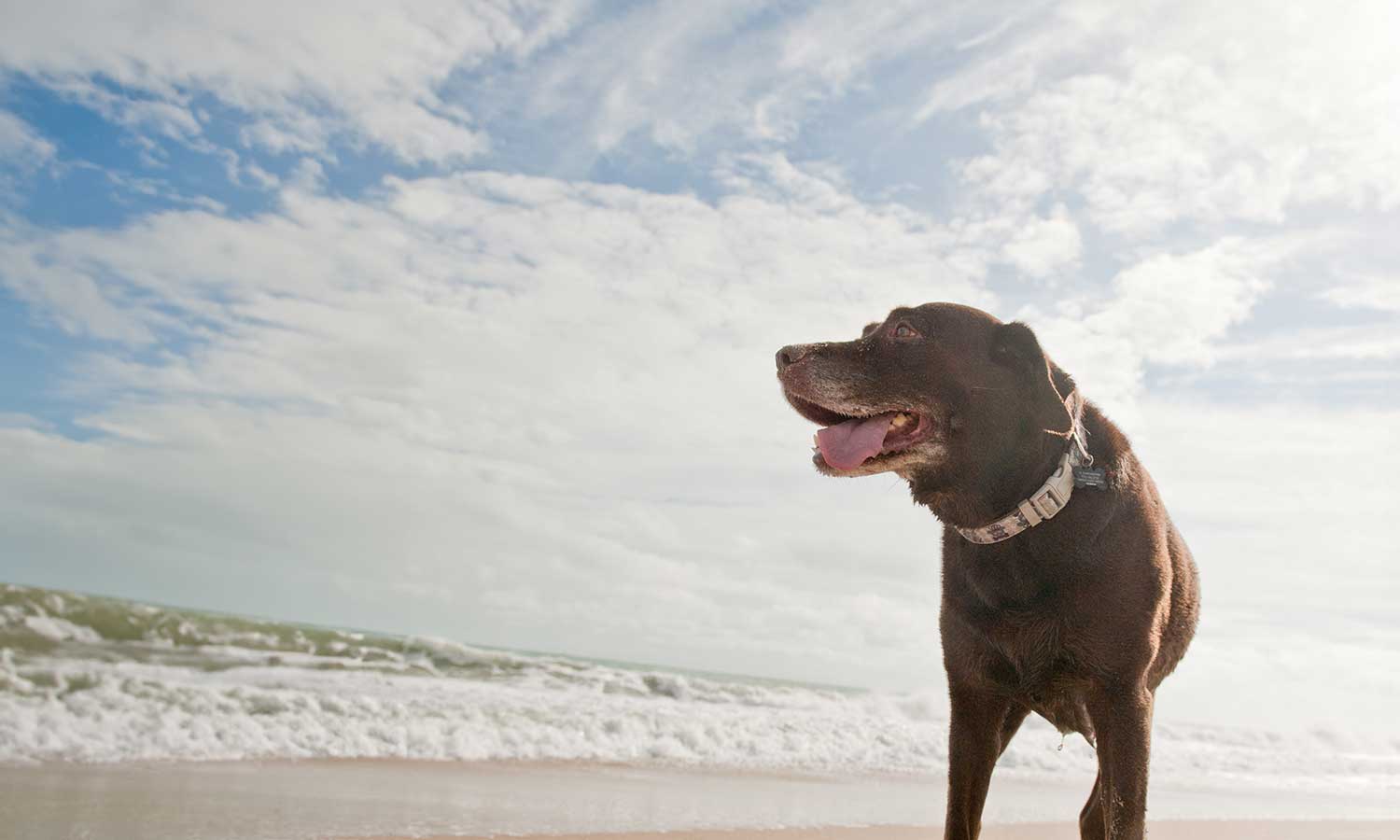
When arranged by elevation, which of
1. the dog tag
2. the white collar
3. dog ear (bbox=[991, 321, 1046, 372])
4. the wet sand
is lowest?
the wet sand

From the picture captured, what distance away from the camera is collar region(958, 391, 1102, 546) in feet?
10.2

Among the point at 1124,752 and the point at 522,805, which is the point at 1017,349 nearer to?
the point at 1124,752

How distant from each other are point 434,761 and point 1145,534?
798cm

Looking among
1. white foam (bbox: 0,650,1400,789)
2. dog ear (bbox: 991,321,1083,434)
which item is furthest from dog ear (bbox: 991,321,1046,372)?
white foam (bbox: 0,650,1400,789)

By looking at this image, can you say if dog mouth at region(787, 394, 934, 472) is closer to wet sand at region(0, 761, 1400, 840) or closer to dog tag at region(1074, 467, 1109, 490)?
dog tag at region(1074, 467, 1109, 490)

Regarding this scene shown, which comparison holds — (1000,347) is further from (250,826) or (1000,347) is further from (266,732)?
(266,732)

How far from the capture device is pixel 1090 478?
3182mm

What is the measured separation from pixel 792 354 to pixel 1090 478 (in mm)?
1045

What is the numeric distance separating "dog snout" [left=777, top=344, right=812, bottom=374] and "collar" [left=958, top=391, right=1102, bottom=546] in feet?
2.64

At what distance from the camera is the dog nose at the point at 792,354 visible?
336 centimetres

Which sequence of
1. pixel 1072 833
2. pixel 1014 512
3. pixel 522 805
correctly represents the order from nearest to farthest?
pixel 1014 512
pixel 522 805
pixel 1072 833

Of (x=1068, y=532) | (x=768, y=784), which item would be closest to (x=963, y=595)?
(x=1068, y=532)

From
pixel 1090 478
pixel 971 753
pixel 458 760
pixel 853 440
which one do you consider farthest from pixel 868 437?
pixel 458 760

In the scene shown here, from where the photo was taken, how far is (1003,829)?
7684mm
